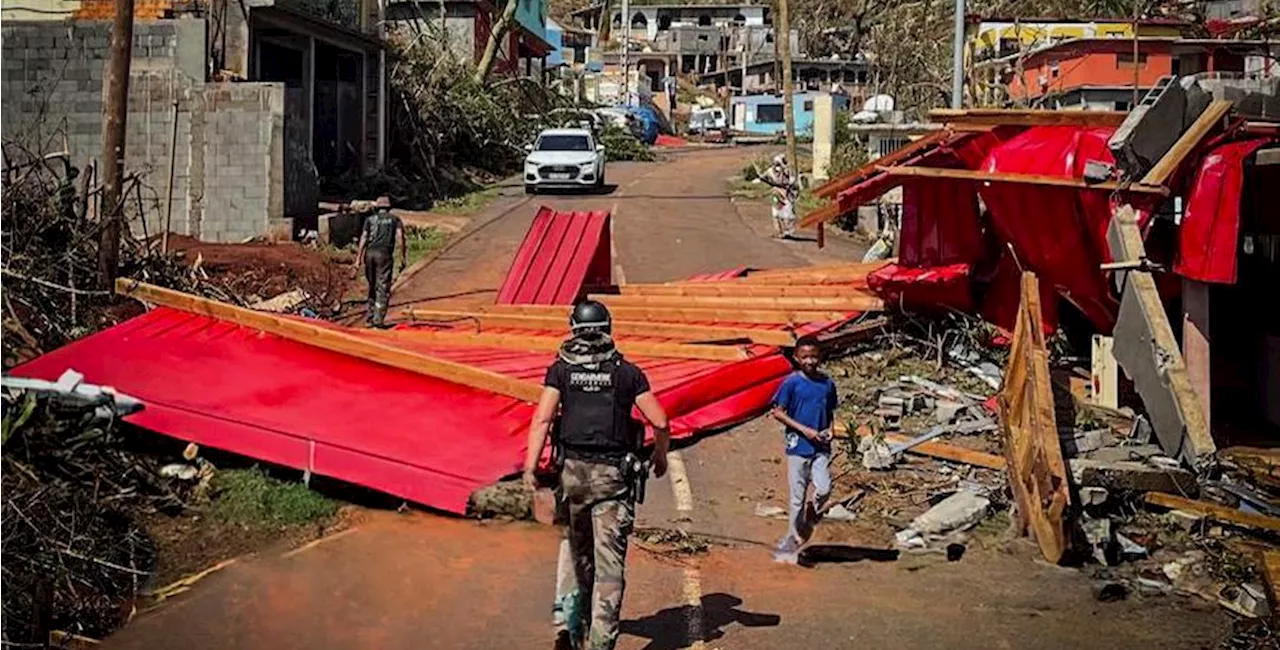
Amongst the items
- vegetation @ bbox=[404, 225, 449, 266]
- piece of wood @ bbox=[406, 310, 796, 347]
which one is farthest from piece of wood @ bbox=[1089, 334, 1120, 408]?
vegetation @ bbox=[404, 225, 449, 266]

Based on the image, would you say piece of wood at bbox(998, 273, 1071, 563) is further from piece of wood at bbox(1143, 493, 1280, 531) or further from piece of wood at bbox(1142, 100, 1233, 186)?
piece of wood at bbox(1142, 100, 1233, 186)

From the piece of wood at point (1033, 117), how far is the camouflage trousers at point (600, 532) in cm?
797

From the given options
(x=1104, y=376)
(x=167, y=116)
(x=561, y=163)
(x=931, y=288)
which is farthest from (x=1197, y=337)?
(x=561, y=163)

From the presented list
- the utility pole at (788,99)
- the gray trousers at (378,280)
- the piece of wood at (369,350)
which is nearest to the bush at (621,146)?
the utility pole at (788,99)

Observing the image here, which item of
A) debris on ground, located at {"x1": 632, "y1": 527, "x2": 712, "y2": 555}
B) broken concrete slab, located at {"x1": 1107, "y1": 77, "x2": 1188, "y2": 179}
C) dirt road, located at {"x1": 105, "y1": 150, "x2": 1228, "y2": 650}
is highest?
broken concrete slab, located at {"x1": 1107, "y1": 77, "x2": 1188, "y2": 179}

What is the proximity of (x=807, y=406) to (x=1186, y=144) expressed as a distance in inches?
179

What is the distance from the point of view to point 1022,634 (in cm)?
732

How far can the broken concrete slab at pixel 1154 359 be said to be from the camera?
9531 mm

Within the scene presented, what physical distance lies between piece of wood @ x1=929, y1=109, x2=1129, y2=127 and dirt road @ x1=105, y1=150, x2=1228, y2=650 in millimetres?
5209

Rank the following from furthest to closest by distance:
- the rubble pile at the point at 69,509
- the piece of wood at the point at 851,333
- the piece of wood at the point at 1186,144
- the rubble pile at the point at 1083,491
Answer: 1. the piece of wood at the point at 851,333
2. the piece of wood at the point at 1186,144
3. the rubble pile at the point at 1083,491
4. the rubble pile at the point at 69,509

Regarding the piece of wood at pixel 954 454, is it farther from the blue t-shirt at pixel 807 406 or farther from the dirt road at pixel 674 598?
the blue t-shirt at pixel 807 406

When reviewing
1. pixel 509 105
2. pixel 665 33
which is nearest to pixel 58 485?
pixel 509 105

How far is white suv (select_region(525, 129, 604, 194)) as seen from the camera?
32750mm

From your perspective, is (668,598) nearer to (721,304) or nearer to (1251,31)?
(721,304)
